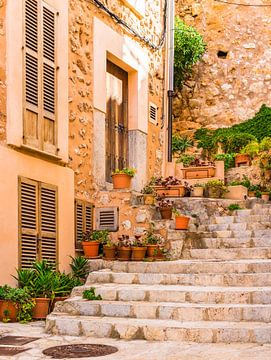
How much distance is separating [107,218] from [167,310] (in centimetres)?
350

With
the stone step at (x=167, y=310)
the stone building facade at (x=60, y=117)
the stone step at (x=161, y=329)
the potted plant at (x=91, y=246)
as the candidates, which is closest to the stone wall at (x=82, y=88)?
the stone building facade at (x=60, y=117)

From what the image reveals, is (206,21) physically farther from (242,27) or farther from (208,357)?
(208,357)

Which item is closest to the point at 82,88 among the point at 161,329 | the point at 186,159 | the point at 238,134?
the point at 186,159

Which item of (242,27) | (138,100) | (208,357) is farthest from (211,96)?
(208,357)

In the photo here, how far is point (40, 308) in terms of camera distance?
23.8ft

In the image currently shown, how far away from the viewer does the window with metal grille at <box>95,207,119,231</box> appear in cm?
959

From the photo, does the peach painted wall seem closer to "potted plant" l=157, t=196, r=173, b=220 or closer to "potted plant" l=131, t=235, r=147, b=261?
"potted plant" l=131, t=235, r=147, b=261

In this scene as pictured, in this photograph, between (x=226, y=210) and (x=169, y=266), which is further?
(x=226, y=210)

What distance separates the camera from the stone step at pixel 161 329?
220 inches

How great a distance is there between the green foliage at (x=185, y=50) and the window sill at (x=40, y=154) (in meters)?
7.53

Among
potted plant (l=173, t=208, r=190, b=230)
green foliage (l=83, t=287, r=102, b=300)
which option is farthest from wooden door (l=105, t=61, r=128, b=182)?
green foliage (l=83, t=287, r=102, b=300)

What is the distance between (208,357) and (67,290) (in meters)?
3.13

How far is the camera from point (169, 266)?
7.79 metres

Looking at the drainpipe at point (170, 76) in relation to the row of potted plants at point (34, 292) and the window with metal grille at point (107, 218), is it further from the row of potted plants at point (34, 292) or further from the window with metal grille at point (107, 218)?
the row of potted plants at point (34, 292)
